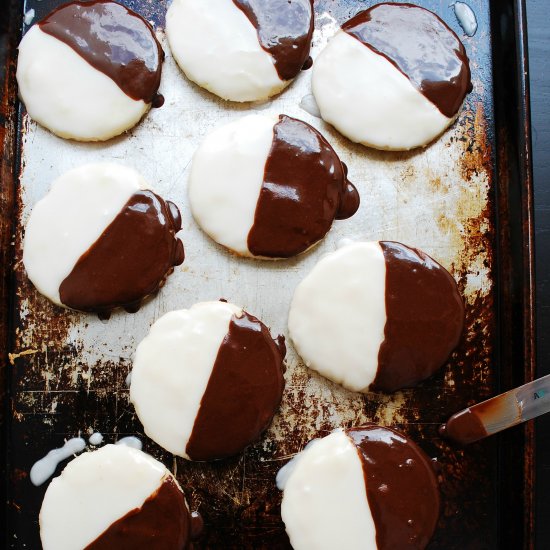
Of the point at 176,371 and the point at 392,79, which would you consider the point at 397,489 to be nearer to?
the point at 176,371

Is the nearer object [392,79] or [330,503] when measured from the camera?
[330,503]

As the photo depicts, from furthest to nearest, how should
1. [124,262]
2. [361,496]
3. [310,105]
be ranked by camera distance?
[310,105], [124,262], [361,496]

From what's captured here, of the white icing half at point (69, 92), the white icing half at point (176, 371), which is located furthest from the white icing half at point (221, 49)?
the white icing half at point (176, 371)

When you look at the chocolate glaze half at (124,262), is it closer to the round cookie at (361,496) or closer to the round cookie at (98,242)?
the round cookie at (98,242)

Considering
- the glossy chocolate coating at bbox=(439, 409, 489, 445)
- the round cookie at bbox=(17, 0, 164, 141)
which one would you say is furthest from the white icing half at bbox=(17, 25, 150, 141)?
the glossy chocolate coating at bbox=(439, 409, 489, 445)

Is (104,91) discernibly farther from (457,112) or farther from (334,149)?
(457,112)

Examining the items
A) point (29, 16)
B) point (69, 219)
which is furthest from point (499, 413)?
point (29, 16)

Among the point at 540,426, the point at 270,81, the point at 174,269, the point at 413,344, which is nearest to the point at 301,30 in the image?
the point at 270,81

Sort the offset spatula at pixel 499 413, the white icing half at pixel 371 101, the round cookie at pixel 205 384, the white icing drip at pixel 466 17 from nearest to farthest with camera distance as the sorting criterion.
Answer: the offset spatula at pixel 499 413, the round cookie at pixel 205 384, the white icing half at pixel 371 101, the white icing drip at pixel 466 17
